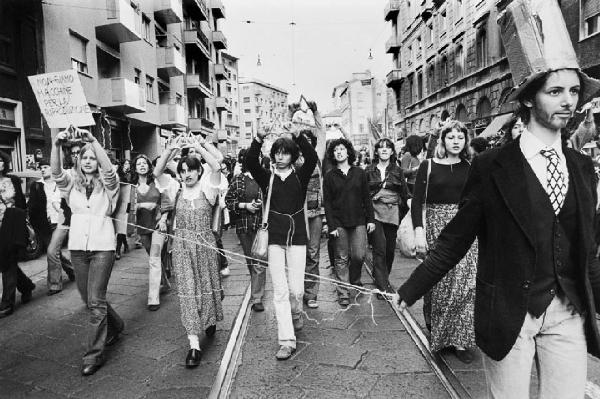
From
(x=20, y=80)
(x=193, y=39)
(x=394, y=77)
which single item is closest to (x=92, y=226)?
(x=20, y=80)

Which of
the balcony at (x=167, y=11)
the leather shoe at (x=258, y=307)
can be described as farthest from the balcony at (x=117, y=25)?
the leather shoe at (x=258, y=307)

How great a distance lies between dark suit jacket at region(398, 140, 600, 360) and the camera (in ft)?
5.92

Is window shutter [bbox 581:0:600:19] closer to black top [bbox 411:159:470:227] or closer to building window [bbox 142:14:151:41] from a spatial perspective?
black top [bbox 411:159:470:227]

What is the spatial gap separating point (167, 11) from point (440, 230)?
25410 millimetres

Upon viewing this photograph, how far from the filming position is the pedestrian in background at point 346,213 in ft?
17.6

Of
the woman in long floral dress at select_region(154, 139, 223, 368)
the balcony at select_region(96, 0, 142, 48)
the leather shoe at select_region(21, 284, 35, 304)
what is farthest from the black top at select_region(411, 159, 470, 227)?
the balcony at select_region(96, 0, 142, 48)

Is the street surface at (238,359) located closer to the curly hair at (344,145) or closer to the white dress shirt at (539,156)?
the white dress shirt at (539,156)

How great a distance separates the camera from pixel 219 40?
147ft

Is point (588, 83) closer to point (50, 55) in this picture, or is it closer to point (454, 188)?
point (454, 188)

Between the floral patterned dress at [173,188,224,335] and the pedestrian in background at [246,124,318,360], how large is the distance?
540mm

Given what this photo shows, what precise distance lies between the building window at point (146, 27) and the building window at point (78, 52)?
24.6 feet

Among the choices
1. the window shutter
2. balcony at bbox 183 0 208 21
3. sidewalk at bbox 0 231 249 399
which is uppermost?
A: balcony at bbox 183 0 208 21

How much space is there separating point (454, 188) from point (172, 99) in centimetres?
2684

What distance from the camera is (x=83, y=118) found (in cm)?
488
